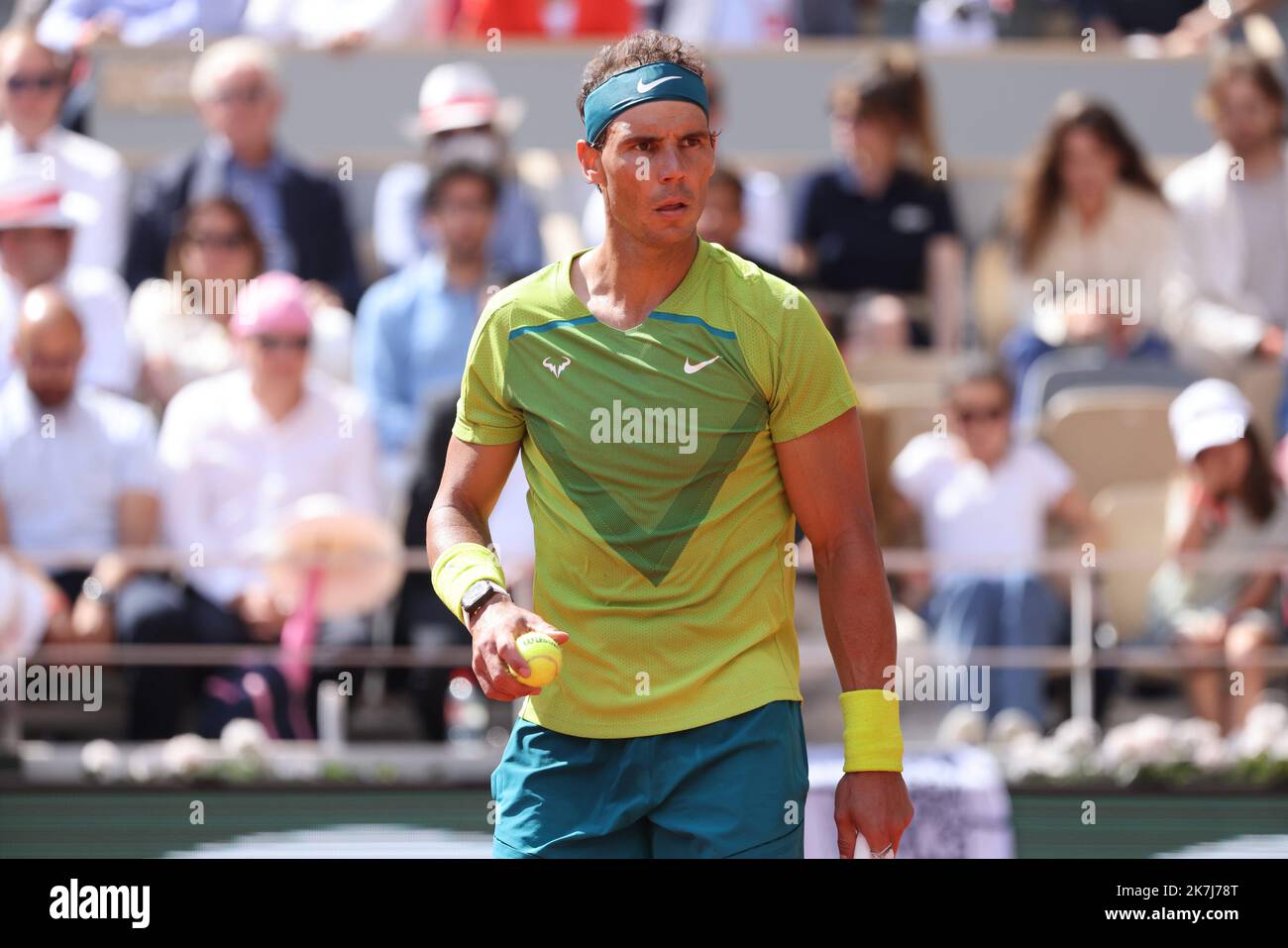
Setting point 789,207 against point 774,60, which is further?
point 774,60

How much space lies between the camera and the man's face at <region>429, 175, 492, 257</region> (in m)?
7.94

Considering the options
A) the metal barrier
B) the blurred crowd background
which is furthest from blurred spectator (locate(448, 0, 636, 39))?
the metal barrier

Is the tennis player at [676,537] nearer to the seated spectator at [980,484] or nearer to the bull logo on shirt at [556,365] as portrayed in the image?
the bull logo on shirt at [556,365]

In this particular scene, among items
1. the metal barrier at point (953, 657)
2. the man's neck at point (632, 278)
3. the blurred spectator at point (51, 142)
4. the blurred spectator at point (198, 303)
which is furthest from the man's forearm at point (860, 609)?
the blurred spectator at point (51, 142)

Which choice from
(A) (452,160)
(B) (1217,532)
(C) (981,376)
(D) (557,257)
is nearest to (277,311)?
(A) (452,160)

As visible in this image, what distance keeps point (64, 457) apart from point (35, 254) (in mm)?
1135

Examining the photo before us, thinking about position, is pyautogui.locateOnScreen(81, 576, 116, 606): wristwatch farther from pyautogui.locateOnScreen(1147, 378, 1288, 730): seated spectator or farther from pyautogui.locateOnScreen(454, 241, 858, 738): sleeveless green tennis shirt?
pyautogui.locateOnScreen(454, 241, 858, 738): sleeveless green tennis shirt

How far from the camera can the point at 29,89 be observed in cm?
896

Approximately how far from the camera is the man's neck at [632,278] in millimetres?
3432

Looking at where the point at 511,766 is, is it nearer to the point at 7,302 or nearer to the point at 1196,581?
the point at 1196,581

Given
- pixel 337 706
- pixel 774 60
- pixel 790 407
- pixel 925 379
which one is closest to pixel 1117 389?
pixel 925 379

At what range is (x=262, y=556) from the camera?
23.2ft

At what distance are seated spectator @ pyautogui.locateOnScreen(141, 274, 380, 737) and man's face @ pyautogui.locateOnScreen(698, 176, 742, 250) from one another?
1.42 meters
